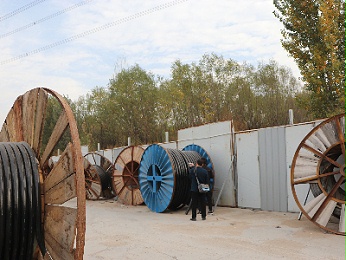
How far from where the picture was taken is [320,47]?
641 inches

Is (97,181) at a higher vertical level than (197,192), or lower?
lower

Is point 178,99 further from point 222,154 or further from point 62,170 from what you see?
point 62,170

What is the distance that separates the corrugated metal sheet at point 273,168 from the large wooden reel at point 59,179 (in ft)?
23.9

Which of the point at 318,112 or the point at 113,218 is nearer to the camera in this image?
the point at 113,218

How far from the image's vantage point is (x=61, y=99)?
3701mm

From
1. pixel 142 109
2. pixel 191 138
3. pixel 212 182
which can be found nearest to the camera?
pixel 212 182

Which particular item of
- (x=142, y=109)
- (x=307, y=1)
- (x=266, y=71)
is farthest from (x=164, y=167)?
(x=142, y=109)

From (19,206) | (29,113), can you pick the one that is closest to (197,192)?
(29,113)

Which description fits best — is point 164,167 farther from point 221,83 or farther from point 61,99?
point 221,83

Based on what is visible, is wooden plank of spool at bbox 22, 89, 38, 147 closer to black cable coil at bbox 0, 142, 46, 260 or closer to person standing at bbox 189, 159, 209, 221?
black cable coil at bbox 0, 142, 46, 260

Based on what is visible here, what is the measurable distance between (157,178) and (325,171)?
16.0 feet

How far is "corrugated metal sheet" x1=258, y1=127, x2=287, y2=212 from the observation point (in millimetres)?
10031

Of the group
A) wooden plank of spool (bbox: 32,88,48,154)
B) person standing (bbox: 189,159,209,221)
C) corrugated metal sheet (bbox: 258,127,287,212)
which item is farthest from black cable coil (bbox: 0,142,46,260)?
corrugated metal sheet (bbox: 258,127,287,212)

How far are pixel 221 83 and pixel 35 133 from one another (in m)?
24.5
